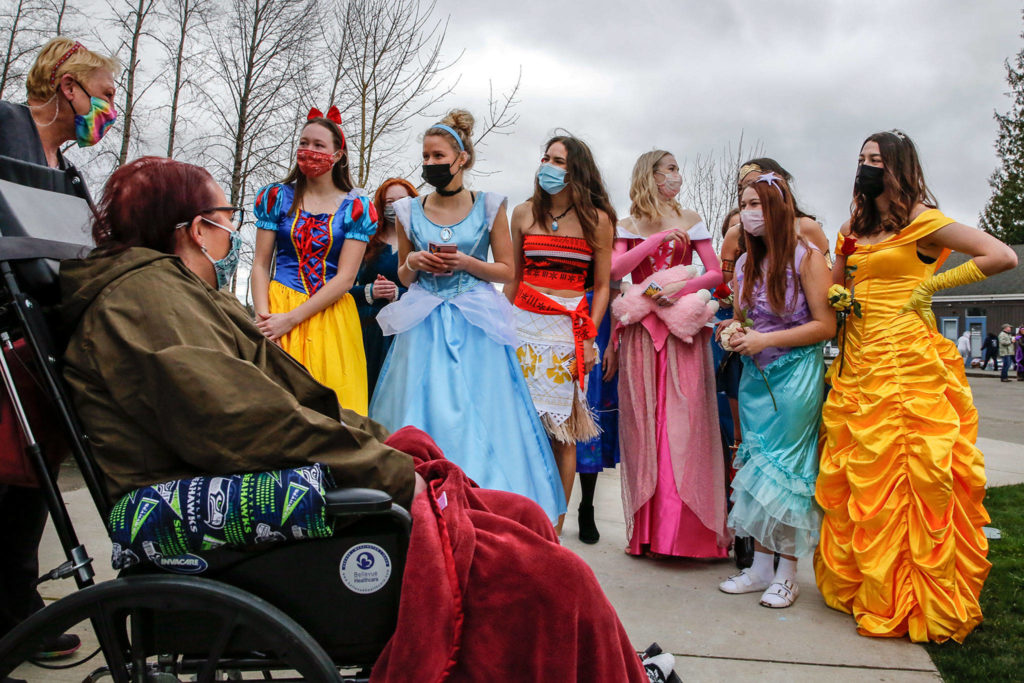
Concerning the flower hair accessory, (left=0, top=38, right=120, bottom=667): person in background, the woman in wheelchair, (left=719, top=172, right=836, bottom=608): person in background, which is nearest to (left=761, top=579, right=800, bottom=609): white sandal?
(left=719, top=172, right=836, bottom=608): person in background

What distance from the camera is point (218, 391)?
5.06 feet

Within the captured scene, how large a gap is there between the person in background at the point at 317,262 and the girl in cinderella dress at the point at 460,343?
0.19m

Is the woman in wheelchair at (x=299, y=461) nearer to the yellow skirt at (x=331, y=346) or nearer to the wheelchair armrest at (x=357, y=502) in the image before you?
the wheelchair armrest at (x=357, y=502)

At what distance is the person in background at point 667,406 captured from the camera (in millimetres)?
3961

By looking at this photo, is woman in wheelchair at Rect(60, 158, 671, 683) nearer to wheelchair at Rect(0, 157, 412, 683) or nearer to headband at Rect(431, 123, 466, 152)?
wheelchair at Rect(0, 157, 412, 683)

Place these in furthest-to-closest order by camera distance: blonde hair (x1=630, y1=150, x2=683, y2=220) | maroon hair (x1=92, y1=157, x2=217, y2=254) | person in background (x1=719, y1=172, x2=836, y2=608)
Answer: blonde hair (x1=630, y1=150, x2=683, y2=220), person in background (x1=719, y1=172, x2=836, y2=608), maroon hair (x1=92, y1=157, x2=217, y2=254)

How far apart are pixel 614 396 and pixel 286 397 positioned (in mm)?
3040

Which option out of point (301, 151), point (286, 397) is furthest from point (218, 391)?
point (301, 151)

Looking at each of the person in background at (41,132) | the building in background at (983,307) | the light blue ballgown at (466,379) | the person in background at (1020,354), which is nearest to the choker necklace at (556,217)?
the light blue ballgown at (466,379)

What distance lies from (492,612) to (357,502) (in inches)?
14.2

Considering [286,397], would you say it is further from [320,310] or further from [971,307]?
[971,307]

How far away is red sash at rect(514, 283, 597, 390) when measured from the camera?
390cm

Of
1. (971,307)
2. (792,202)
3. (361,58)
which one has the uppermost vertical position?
(361,58)

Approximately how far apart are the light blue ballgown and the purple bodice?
1115mm
